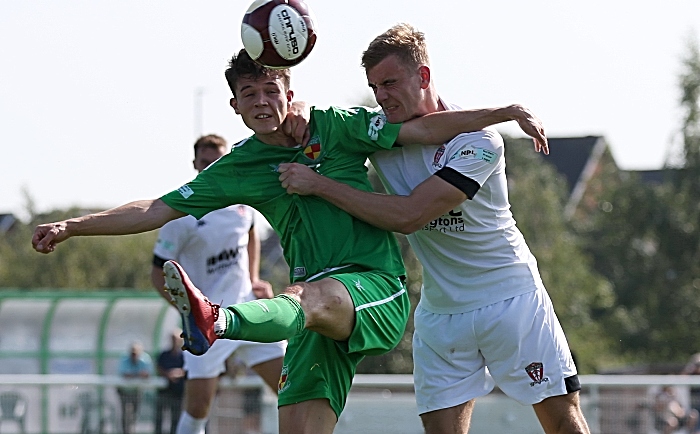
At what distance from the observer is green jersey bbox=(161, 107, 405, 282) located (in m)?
5.95

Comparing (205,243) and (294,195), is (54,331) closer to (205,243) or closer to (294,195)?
(205,243)

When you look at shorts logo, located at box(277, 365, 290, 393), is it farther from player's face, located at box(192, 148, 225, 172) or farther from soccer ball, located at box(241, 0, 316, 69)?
player's face, located at box(192, 148, 225, 172)

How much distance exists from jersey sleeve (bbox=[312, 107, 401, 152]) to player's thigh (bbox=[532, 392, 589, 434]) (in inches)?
62.0

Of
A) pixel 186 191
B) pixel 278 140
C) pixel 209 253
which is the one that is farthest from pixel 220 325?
pixel 209 253

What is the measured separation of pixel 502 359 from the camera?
603cm

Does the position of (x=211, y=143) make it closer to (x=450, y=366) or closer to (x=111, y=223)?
(x=111, y=223)

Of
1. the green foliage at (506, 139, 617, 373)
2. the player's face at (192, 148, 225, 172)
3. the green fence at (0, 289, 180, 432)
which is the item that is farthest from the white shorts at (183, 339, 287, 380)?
the green foliage at (506, 139, 617, 373)

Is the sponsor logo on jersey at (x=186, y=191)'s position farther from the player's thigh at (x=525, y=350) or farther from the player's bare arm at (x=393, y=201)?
the player's thigh at (x=525, y=350)

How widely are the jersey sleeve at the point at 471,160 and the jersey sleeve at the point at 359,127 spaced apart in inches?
12.3

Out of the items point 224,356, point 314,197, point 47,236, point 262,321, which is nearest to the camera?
point 262,321

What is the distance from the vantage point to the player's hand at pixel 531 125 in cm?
590

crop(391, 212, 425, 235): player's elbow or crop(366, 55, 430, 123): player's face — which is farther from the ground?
crop(366, 55, 430, 123): player's face

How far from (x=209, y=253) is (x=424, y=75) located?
3.21m

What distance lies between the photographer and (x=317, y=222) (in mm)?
5984
